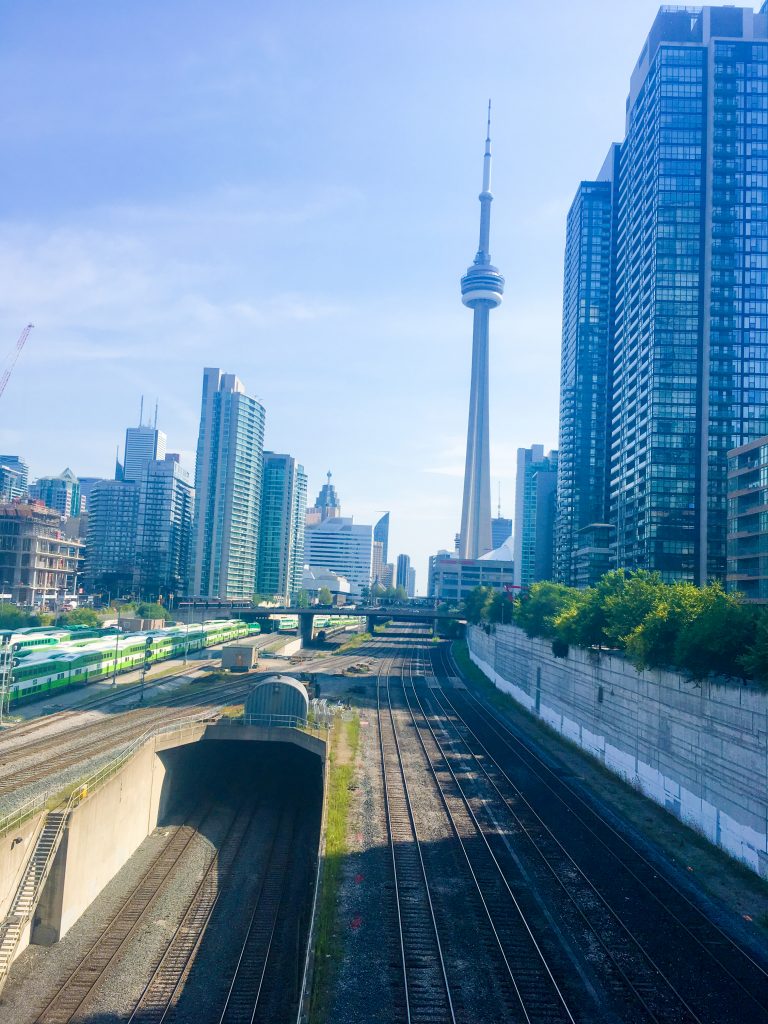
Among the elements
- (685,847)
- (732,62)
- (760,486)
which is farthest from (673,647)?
(732,62)

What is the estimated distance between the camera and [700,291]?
12812 centimetres

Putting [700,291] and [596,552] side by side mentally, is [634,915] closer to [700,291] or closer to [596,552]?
[700,291]

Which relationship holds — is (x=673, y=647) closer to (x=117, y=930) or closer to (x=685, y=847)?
(x=685, y=847)

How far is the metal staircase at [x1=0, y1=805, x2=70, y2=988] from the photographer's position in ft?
95.2

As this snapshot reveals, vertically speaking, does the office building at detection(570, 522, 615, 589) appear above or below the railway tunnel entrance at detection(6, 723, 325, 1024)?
above

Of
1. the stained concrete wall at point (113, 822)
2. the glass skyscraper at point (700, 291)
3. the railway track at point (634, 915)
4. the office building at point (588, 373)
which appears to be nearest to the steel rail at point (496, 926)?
the railway track at point (634, 915)

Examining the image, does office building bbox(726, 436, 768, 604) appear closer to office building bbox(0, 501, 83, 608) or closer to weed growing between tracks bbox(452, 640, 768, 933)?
weed growing between tracks bbox(452, 640, 768, 933)

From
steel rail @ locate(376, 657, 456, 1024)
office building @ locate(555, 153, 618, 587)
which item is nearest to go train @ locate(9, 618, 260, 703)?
steel rail @ locate(376, 657, 456, 1024)

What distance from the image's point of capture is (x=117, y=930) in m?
32.4

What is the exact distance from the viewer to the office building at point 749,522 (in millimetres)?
78250

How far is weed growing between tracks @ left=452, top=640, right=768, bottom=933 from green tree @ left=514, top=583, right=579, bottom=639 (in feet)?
37.1

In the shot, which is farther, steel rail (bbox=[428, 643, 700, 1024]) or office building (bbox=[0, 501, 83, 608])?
office building (bbox=[0, 501, 83, 608])

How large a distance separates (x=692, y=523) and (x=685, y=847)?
99533 millimetres

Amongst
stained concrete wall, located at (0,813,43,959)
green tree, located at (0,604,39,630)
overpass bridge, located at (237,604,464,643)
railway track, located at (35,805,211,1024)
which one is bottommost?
railway track, located at (35,805,211,1024)
